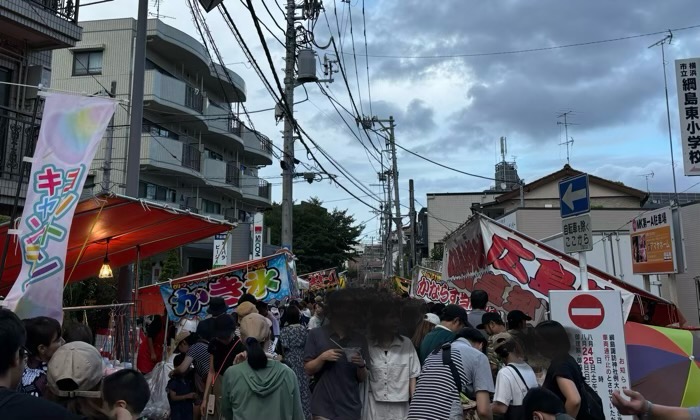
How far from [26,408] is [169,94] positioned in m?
23.0

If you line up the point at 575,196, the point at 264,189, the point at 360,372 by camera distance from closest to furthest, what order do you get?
the point at 360,372 < the point at 575,196 < the point at 264,189

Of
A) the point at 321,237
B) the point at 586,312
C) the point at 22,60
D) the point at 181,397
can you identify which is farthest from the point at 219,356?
the point at 321,237

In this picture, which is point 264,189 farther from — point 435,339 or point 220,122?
point 435,339

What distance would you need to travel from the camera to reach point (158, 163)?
2291 cm

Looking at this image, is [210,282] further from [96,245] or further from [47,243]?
[47,243]

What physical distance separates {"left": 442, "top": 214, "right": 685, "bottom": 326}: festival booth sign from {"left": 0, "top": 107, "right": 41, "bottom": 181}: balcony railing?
847cm

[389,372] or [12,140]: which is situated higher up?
[12,140]

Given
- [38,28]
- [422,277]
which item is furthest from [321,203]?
[38,28]

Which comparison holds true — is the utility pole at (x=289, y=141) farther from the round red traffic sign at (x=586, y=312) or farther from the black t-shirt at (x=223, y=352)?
the round red traffic sign at (x=586, y=312)

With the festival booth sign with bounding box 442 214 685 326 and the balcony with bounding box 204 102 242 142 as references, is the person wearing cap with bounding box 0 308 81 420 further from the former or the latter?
the balcony with bounding box 204 102 242 142

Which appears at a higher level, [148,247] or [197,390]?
[148,247]

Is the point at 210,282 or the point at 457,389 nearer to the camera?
the point at 457,389

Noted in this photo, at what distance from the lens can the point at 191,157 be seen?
25.6 meters

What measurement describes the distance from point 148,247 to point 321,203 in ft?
124
